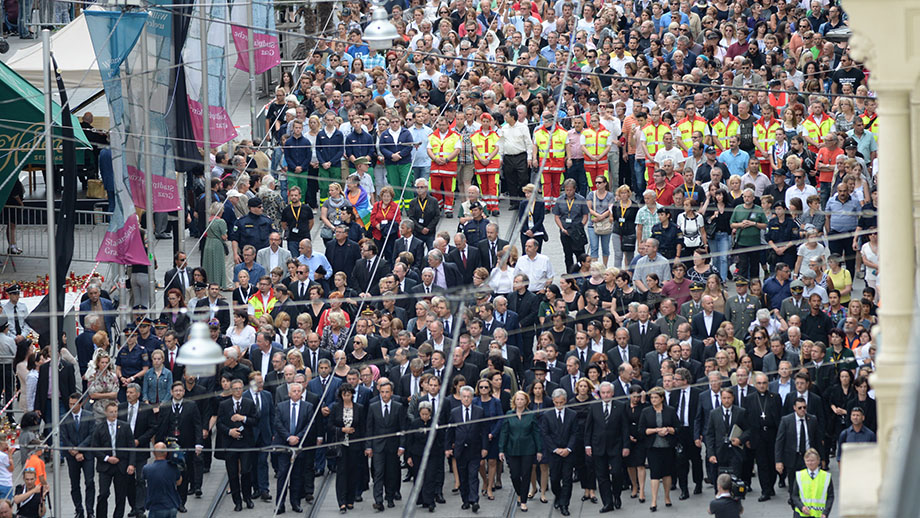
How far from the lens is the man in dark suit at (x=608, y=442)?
61.8 feet

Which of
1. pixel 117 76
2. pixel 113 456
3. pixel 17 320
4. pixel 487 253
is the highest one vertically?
pixel 117 76

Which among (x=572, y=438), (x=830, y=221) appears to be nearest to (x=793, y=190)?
(x=830, y=221)

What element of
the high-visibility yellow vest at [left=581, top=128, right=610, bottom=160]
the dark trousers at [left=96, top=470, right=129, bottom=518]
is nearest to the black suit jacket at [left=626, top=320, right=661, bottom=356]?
the high-visibility yellow vest at [left=581, top=128, right=610, bottom=160]

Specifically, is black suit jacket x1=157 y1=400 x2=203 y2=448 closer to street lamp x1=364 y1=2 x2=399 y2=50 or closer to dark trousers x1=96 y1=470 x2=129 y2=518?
dark trousers x1=96 y1=470 x2=129 y2=518

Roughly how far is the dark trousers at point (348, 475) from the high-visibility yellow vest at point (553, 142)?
6.37 meters

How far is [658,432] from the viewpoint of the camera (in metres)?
18.8

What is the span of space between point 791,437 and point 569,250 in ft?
18.4

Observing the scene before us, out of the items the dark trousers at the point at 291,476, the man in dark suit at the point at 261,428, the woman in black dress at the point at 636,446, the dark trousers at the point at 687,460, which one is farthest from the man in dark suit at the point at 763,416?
the man in dark suit at the point at 261,428

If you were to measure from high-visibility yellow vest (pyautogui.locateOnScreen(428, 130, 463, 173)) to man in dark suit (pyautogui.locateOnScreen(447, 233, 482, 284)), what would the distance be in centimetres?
285

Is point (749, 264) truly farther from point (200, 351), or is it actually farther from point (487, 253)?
point (200, 351)

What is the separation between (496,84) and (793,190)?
19.6 ft

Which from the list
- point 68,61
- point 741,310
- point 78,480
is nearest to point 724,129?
point 741,310

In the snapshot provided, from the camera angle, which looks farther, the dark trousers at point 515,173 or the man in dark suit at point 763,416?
the dark trousers at point 515,173

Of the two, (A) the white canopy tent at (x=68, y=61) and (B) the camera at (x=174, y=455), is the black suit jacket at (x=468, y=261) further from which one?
(A) the white canopy tent at (x=68, y=61)
